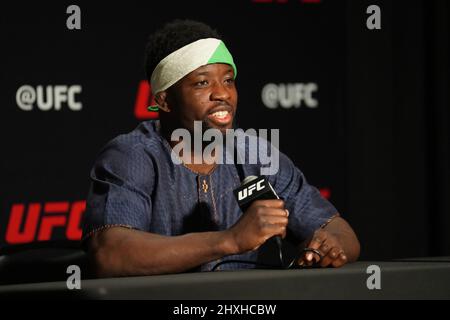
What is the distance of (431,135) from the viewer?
4031 millimetres

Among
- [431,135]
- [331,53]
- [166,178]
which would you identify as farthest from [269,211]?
[431,135]

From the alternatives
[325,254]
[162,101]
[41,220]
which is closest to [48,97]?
[41,220]

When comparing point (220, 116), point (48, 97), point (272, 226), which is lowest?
point (272, 226)

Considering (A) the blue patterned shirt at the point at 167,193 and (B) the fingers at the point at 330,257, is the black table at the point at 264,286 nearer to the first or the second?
(B) the fingers at the point at 330,257

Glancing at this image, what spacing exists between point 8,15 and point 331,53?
1360 millimetres

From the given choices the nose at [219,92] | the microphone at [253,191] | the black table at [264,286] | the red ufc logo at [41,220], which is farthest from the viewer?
the red ufc logo at [41,220]

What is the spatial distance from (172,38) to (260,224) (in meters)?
0.75

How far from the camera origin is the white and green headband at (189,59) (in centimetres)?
246

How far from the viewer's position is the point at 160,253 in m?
2.07

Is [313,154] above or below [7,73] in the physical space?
below

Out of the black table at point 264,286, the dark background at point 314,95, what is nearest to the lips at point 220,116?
the black table at point 264,286

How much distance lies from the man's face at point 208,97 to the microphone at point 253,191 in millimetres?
478

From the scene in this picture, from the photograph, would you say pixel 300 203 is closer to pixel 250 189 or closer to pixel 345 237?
pixel 345 237
